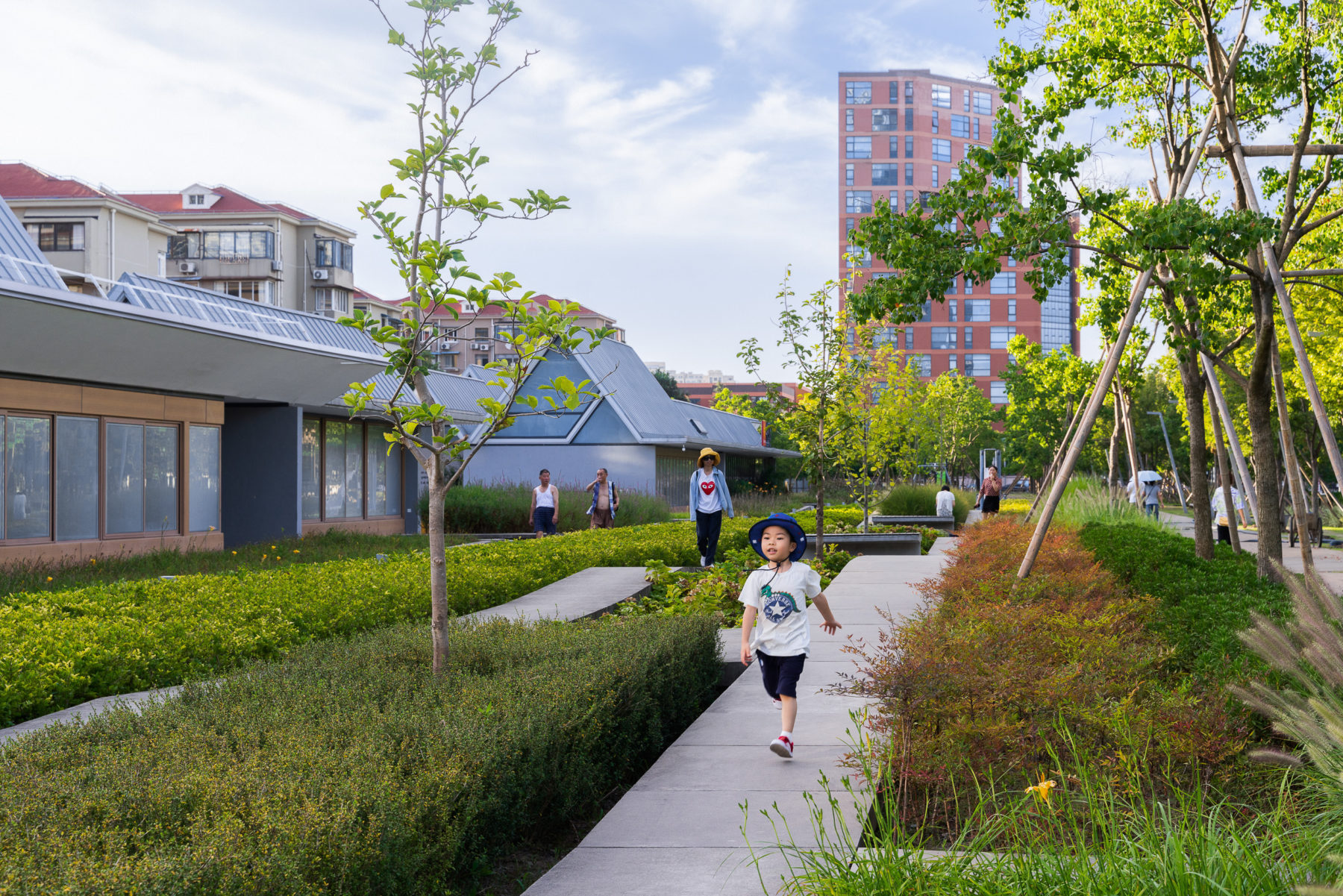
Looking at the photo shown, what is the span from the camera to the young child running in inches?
239

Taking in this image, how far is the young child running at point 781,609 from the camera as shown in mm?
6059

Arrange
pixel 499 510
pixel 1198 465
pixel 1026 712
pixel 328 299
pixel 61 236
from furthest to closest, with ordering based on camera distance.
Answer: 1. pixel 328 299
2. pixel 61 236
3. pixel 499 510
4. pixel 1198 465
5. pixel 1026 712

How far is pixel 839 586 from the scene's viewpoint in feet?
46.2

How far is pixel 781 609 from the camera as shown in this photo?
6156mm

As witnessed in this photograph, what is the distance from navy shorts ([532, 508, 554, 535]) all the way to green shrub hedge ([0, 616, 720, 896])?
13382mm

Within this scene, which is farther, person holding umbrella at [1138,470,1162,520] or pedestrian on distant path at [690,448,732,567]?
person holding umbrella at [1138,470,1162,520]

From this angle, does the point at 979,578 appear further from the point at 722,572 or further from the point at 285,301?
the point at 285,301

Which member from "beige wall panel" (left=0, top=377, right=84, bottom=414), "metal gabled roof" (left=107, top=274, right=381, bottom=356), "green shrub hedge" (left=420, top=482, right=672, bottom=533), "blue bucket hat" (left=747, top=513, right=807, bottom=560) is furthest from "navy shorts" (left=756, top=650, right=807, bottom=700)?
"green shrub hedge" (left=420, top=482, right=672, bottom=533)

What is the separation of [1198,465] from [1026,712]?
8.27 metres

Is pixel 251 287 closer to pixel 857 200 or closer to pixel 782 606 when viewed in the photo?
pixel 857 200

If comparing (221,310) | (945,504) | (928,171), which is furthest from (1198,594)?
(928,171)

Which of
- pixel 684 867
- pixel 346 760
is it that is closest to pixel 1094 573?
pixel 684 867

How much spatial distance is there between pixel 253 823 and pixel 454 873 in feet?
3.22

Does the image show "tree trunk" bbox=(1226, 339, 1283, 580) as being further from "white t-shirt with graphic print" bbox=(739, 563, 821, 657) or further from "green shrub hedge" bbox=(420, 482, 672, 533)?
"green shrub hedge" bbox=(420, 482, 672, 533)
